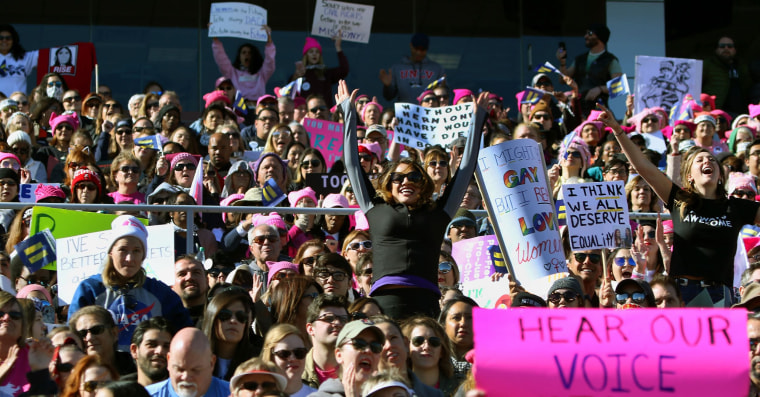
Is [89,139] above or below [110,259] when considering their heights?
above

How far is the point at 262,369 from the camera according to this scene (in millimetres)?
5934

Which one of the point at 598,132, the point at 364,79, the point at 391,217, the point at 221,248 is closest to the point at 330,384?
the point at 391,217

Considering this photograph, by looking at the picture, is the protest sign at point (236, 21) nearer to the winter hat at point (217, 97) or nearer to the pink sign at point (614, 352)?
the winter hat at point (217, 97)

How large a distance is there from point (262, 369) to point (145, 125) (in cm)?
684

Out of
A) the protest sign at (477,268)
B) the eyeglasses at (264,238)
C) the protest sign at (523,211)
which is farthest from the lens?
the eyeglasses at (264,238)

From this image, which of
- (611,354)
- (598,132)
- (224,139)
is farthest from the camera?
(598,132)

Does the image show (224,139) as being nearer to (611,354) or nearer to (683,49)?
(611,354)

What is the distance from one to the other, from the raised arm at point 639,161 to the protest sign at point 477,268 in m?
1.19

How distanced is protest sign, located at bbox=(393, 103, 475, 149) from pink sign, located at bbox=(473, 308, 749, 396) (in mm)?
7280

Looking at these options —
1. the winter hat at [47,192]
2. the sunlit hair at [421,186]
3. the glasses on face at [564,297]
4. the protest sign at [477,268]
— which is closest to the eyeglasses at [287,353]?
the sunlit hair at [421,186]

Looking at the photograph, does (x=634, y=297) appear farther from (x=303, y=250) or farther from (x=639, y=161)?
(x=303, y=250)

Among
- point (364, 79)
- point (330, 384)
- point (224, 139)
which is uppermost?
point (364, 79)

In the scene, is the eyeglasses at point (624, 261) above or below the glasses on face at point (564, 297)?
above

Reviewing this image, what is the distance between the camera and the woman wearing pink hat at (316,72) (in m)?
15.5
